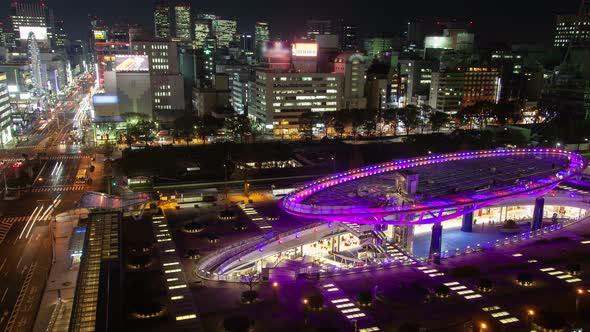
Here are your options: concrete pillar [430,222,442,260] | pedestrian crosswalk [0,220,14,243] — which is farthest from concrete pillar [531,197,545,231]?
pedestrian crosswalk [0,220,14,243]

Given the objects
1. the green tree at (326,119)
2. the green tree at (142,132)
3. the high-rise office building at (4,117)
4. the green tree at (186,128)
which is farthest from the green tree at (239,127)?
the high-rise office building at (4,117)

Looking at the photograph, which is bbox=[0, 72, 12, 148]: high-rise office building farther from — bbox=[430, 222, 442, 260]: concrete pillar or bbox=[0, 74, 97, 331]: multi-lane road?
bbox=[430, 222, 442, 260]: concrete pillar

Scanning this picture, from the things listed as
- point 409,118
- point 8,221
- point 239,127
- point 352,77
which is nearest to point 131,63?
point 239,127

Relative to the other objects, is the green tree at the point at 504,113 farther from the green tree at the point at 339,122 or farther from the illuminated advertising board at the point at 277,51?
the illuminated advertising board at the point at 277,51

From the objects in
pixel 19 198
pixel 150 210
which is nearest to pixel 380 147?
pixel 150 210

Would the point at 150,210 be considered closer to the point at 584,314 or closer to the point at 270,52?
the point at 584,314

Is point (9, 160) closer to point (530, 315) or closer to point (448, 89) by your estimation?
point (530, 315)
